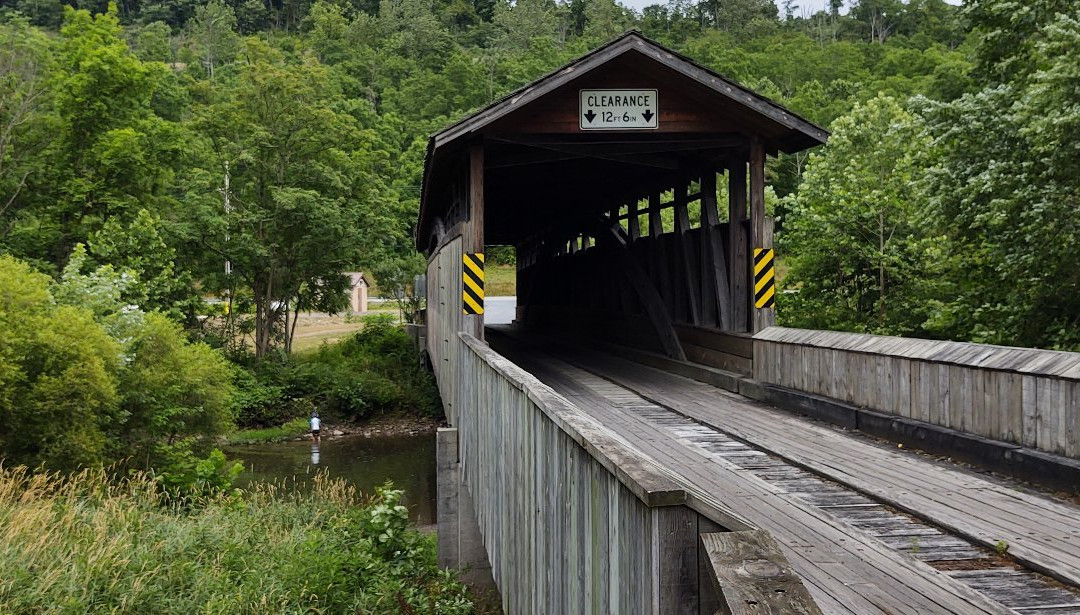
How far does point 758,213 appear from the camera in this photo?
11.4 meters

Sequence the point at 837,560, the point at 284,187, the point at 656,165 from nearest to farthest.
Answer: the point at 837,560, the point at 656,165, the point at 284,187


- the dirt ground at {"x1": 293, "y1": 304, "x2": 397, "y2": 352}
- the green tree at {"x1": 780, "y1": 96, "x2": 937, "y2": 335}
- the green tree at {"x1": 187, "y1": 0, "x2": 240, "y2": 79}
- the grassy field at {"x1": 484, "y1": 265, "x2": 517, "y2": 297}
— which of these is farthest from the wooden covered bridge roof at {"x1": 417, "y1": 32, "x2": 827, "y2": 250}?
the green tree at {"x1": 187, "y1": 0, "x2": 240, "y2": 79}

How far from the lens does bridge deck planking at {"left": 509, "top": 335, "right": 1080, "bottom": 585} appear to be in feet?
15.1

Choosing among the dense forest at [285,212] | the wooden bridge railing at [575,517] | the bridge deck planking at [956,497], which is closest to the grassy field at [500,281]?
the dense forest at [285,212]

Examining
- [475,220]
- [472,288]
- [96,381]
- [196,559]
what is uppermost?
[475,220]

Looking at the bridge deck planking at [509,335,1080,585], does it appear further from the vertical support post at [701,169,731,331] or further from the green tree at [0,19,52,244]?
the green tree at [0,19,52,244]

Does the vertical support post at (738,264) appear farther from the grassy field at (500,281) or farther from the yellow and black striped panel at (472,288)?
the grassy field at (500,281)

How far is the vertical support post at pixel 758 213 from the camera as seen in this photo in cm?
1109

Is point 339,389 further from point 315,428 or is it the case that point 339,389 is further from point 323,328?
point 323,328

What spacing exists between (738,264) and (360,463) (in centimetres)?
1215

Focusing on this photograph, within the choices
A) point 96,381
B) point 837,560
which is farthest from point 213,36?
point 837,560

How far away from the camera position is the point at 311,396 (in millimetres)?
26438

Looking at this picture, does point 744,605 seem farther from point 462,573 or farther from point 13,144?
point 13,144

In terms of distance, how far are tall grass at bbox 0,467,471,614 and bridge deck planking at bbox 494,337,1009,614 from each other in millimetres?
4224
